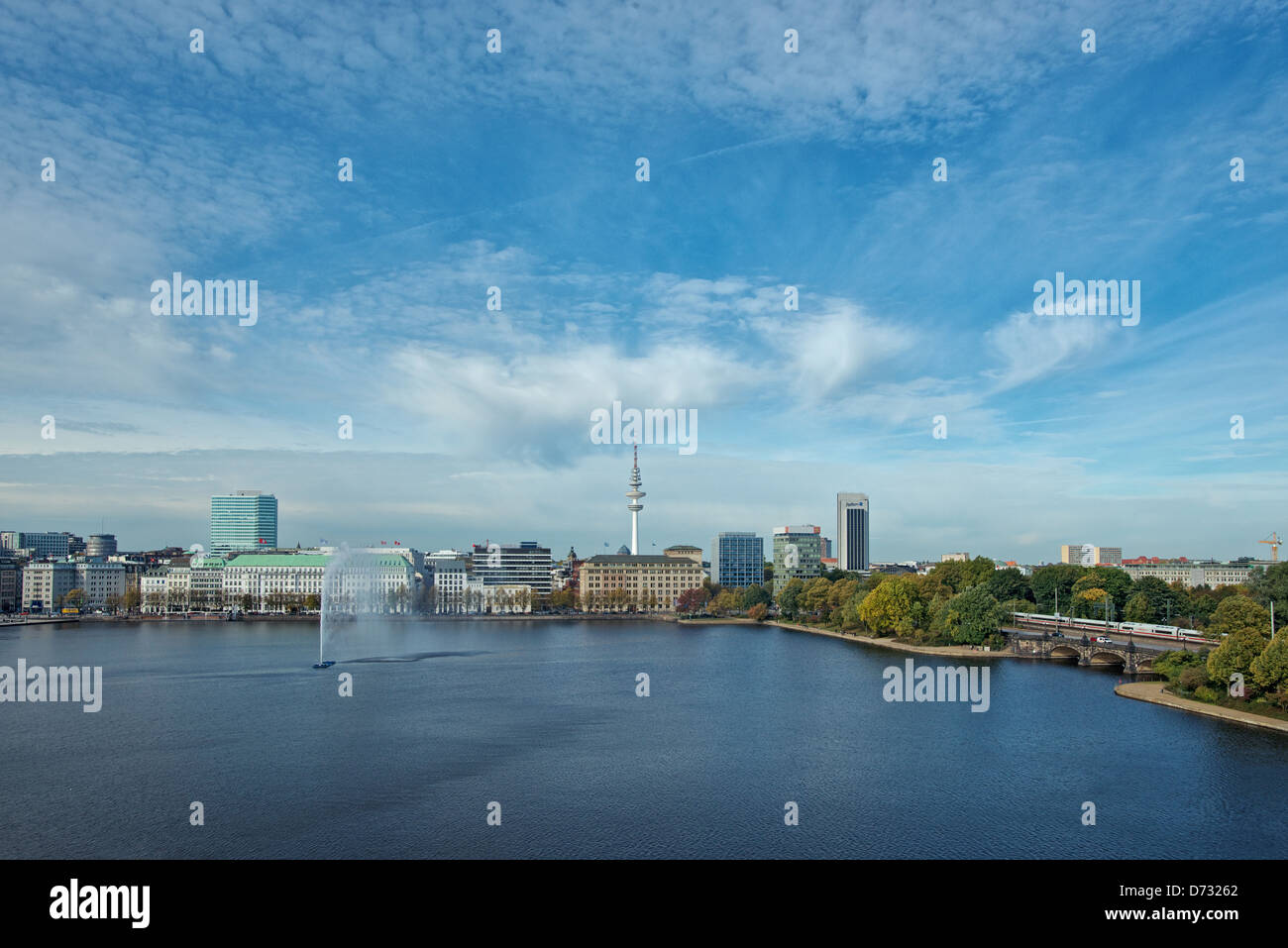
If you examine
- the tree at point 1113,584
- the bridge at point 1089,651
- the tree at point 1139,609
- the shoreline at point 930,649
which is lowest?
the shoreline at point 930,649

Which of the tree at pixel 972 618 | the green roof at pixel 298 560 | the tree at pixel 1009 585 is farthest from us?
the green roof at pixel 298 560

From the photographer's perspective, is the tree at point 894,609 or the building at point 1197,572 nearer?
the tree at point 894,609

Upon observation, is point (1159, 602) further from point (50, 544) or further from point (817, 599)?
point (50, 544)

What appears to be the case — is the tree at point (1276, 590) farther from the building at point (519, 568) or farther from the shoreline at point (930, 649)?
the building at point (519, 568)

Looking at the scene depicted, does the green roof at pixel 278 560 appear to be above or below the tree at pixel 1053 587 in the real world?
above

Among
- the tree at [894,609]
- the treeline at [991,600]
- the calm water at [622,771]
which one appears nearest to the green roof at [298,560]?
the treeline at [991,600]
